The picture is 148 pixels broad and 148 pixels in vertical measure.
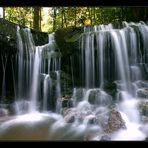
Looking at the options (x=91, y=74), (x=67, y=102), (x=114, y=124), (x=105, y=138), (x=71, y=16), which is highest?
(x=71, y=16)

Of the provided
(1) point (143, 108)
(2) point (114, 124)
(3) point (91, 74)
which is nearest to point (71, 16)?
(3) point (91, 74)

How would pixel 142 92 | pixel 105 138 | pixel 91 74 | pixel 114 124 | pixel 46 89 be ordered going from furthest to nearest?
pixel 91 74 → pixel 46 89 → pixel 142 92 → pixel 114 124 → pixel 105 138

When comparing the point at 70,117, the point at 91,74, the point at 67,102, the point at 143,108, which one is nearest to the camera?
the point at 70,117

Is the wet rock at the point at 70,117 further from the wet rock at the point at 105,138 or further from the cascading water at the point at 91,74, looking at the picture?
the wet rock at the point at 105,138

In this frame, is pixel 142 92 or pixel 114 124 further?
pixel 142 92

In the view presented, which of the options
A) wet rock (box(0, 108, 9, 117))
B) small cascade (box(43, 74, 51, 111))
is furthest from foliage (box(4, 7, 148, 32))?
wet rock (box(0, 108, 9, 117))

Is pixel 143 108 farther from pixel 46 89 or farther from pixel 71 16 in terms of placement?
pixel 71 16

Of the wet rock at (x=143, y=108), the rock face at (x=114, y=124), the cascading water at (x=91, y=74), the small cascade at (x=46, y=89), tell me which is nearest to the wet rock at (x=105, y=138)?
the rock face at (x=114, y=124)

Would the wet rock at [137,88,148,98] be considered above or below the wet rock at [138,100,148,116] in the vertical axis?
above

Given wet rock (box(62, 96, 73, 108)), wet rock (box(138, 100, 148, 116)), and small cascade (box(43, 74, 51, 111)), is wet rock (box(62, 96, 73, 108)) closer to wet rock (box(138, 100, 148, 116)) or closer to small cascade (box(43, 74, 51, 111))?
small cascade (box(43, 74, 51, 111))

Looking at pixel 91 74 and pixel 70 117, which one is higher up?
pixel 91 74

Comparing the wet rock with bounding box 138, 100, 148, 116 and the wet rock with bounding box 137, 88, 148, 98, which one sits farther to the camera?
the wet rock with bounding box 137, 88, 148, 98
